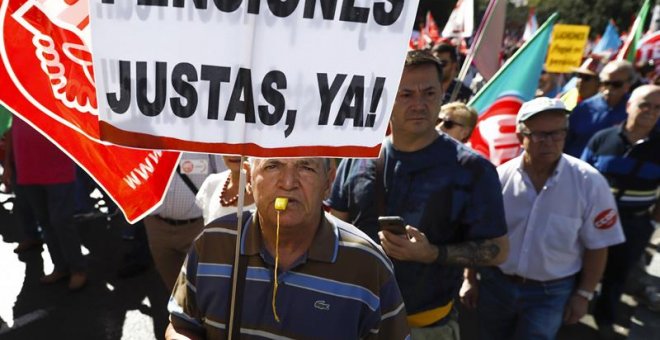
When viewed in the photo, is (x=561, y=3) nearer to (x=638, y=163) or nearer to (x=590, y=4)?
(x=590, y=4)

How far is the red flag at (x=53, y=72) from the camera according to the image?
160 centimetres

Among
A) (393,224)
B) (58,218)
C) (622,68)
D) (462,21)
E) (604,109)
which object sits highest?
(462,21)

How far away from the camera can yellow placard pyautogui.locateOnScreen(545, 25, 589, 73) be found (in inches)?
275

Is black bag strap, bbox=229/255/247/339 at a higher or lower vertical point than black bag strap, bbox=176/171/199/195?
higher

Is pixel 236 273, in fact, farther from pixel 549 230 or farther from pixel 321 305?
pixel 549 230

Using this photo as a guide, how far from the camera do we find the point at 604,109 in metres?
4.36

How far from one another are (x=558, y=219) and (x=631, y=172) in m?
1.34

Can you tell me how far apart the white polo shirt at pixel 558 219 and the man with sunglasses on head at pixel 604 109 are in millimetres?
1996

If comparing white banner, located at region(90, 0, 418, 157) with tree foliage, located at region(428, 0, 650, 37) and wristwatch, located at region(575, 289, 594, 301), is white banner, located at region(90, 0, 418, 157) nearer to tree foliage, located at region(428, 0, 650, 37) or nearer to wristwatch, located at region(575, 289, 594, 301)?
wristwatch, located at region(575, 289, 594, 301)

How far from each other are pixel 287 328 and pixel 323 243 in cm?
24

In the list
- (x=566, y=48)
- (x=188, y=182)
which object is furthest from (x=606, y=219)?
(x=566, y=48)

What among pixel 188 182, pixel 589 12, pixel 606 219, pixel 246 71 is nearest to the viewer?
pixel 246 71

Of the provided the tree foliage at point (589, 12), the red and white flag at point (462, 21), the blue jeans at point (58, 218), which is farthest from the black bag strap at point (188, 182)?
the tree foliage at point (589, 12)

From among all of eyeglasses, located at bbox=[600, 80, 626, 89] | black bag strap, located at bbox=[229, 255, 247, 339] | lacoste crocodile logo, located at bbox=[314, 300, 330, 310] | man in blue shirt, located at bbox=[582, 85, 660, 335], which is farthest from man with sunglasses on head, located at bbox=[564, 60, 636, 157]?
black bag strap, located at bbox=[229, 255, 247, 339]
